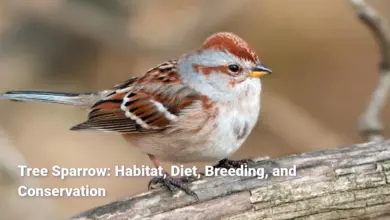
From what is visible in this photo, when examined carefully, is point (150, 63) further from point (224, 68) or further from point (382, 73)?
point (224, 68)

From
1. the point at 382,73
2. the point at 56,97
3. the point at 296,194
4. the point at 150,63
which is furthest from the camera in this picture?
the point at 150,63

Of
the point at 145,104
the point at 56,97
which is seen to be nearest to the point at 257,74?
the point at 145,104

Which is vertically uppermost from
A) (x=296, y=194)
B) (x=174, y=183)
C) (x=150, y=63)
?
(x=150, y=63)

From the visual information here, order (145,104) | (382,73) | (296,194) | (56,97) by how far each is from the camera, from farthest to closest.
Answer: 1. (382,73)
2. (56,97)
3. (145,104)
4. (296,194)

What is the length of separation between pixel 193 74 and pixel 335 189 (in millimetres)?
834

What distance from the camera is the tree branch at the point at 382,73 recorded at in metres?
3.55

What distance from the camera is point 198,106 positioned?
3.23 m

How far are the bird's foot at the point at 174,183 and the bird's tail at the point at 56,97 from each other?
76 cm

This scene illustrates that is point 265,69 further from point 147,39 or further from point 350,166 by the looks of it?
point 147,39

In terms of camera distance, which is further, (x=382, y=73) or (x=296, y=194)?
(x=382, y=73)

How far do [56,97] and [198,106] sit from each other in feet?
2.69

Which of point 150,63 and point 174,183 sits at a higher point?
point 150,63

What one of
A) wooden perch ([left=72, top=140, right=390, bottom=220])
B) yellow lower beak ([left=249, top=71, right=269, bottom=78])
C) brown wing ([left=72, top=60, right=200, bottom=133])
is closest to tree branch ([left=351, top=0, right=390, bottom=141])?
wooden perch ([left=72, top=140, right=390, bottom=220])

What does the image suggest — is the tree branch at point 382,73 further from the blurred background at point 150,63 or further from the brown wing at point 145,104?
the blurred background at point 150,63
